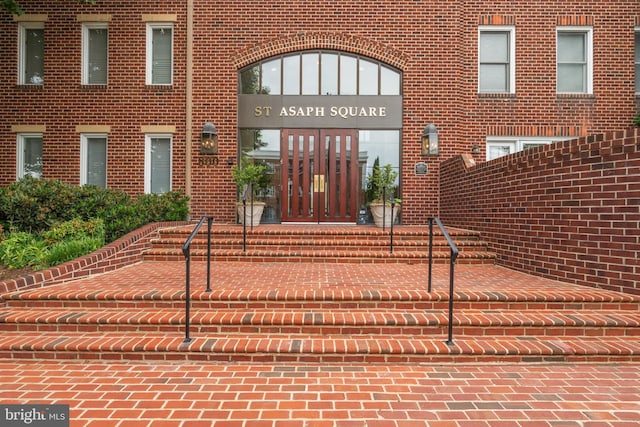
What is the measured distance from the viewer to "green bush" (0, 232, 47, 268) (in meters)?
4.42

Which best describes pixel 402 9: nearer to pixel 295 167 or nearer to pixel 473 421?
pixel 295 167

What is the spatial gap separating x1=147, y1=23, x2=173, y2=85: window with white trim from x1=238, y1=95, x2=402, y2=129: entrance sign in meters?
1.93

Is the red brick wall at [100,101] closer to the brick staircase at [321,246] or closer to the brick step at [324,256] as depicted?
the brick staircase at [321,246]

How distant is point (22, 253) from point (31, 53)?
6.45 meters

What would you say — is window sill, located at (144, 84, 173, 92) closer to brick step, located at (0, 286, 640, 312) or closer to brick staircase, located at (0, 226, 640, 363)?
brick staircase, located at (0, 226, 640, 363)

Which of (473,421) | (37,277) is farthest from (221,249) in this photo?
(473,421)

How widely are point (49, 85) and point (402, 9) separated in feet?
27.8

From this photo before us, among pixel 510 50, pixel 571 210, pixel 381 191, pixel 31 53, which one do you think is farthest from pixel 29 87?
pixel 510 50

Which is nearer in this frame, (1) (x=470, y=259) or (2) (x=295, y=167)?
(1) (x=470, y=259)

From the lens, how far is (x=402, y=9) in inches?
312

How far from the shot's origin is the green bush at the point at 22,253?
442cm

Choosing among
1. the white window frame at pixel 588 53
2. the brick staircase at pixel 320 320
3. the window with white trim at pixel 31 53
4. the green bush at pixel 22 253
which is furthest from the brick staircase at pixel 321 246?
the window with white trim at pixel 31 53

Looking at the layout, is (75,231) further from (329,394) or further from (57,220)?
(329,394)

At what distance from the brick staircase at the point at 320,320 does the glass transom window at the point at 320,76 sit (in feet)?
16.9
